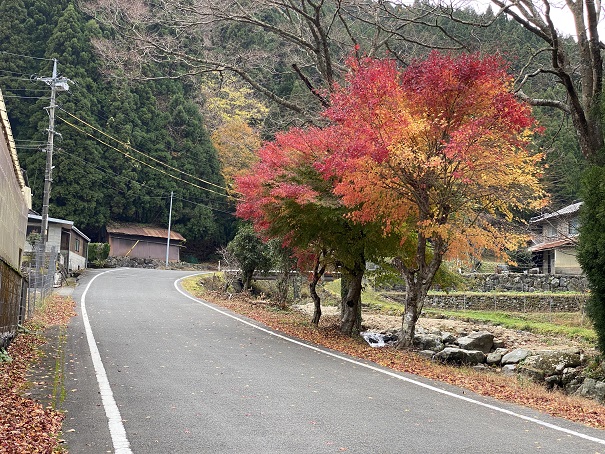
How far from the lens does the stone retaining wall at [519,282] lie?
129ft

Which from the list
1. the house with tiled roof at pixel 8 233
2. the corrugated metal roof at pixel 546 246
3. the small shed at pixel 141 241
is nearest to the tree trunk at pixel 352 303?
the house with tiled roof at pixel 8 233

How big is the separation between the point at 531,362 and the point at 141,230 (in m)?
45.4

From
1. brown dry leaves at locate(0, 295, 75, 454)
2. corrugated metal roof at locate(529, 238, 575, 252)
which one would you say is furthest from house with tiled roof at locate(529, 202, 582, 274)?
brown dry leaves at locate(0, 295, 75, 454)

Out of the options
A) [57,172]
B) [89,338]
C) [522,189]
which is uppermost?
[57,172]

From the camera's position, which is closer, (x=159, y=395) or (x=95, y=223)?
(x=159, y=395)

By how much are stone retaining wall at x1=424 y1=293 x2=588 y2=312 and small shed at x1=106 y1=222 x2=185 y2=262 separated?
2954 cm

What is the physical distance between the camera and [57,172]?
4769 centimetres


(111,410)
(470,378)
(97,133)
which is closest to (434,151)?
(470,378)

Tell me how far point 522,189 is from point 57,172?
41.1 m

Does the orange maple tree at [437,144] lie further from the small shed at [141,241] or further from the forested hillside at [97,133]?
the small shed at [141,241]

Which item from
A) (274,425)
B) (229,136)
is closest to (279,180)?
(274,425)

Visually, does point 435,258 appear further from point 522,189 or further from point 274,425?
point 274,425

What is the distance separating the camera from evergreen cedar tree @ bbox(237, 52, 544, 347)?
44.0 feet

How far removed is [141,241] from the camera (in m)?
58.1
